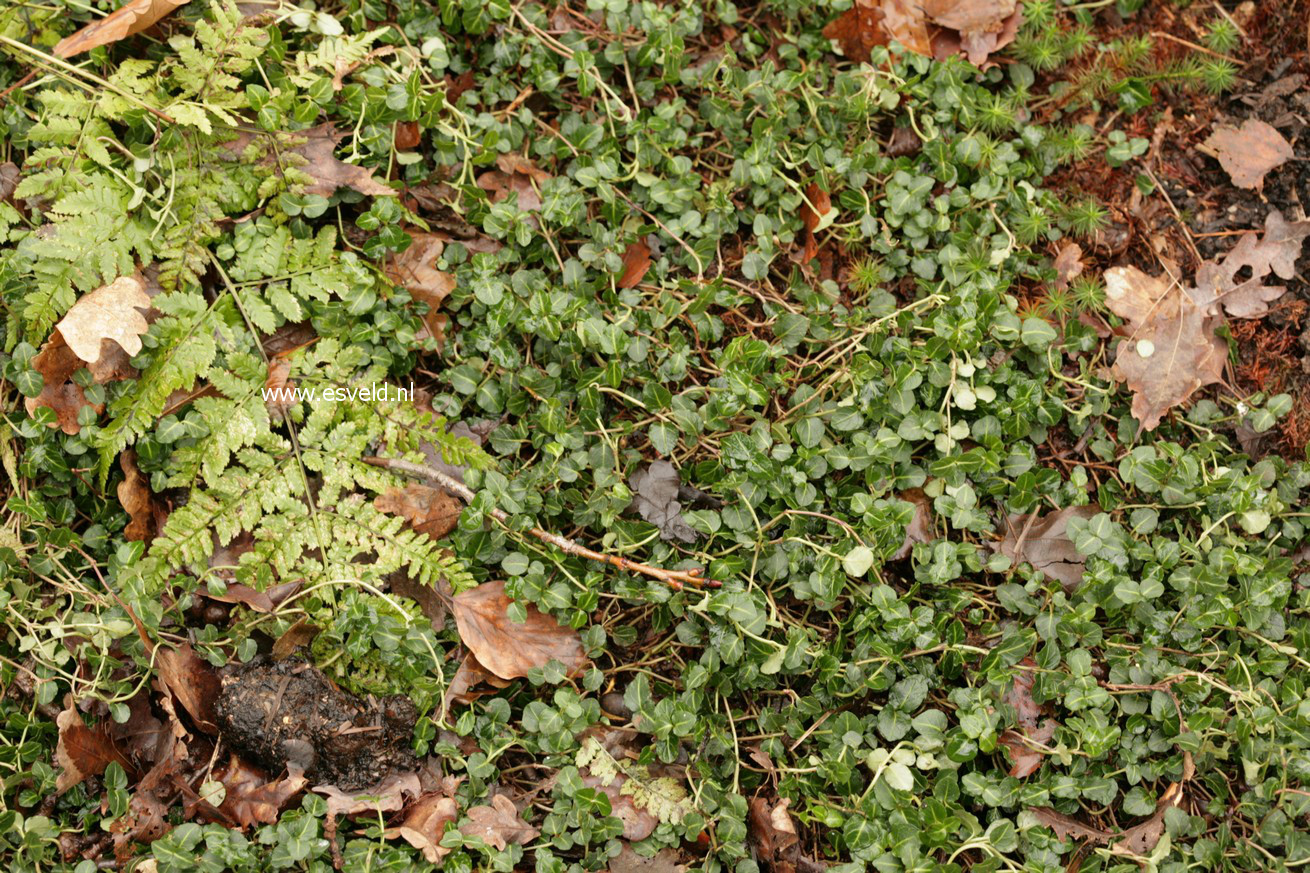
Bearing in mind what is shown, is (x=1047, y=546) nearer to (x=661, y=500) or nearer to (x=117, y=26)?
(x=661, y=500)

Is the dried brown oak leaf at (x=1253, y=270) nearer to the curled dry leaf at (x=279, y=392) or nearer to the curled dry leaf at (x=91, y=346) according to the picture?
the curled dry leaf at (x=279, y=392)

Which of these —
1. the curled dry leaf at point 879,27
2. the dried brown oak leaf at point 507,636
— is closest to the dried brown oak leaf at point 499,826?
the dried brown oak leaf at point 507,636

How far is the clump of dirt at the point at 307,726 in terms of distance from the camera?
3.11 metres

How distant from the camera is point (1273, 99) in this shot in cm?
411

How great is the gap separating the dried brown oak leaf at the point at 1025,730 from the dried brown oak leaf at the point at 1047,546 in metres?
0.38

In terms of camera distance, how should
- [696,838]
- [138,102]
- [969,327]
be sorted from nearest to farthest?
[696,838] → [138,102] → [969,327]

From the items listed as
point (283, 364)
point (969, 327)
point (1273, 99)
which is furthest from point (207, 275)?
point (1273, 99)

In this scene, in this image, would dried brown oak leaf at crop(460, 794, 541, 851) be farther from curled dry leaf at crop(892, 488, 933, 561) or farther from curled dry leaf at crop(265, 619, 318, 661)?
curled dry leaf at crop(892, 488, 933, 561)

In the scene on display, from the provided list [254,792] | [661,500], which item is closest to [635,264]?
[661,500]

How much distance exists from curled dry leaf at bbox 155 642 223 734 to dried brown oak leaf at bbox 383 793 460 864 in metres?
0.73

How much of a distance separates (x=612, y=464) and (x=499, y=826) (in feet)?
4.28

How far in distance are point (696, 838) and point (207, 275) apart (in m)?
2.72

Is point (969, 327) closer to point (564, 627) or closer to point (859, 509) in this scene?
point (859, 509)

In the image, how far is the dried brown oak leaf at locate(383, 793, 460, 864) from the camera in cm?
301
